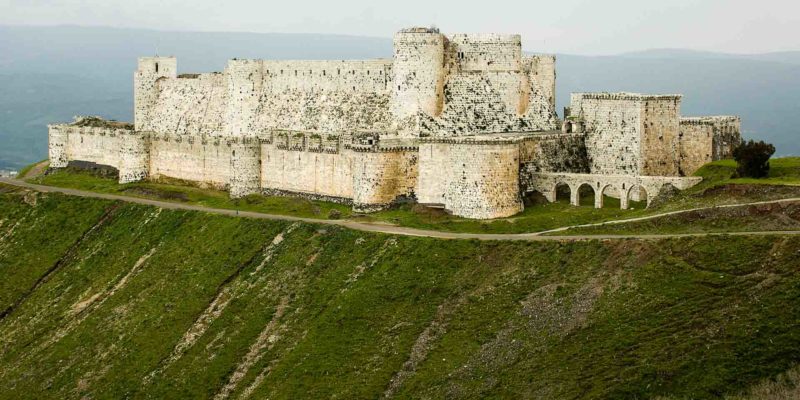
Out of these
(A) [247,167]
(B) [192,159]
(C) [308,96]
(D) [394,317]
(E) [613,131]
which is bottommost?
(D) [394,317]

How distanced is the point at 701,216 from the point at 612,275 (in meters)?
7.73

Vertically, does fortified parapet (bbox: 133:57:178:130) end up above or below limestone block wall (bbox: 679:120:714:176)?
above

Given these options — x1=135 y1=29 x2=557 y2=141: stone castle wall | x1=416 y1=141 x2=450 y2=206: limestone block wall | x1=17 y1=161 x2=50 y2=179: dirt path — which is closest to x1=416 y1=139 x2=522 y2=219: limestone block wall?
x1=416 y1=141 x2=450 y2=206: limestone block wall

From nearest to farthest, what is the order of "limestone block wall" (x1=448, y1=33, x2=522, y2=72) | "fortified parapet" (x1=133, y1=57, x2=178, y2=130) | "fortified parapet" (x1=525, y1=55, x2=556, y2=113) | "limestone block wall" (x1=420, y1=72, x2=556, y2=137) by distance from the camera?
1. "limestone block wall" (x1=420, y1=72, x2=556, y2=137)
2. "limestone block wall" (x1=448, y1=33, x2=522, y2=72)
3. "fortified parapet" (x1=525, y1=55, x2=556, y2=113)
4. "fortified parapet" (x1=133, y1=57, x2=178, y2=130)

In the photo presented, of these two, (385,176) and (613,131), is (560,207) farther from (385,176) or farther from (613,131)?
(385,176)

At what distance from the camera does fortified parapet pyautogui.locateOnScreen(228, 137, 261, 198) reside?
75938mm

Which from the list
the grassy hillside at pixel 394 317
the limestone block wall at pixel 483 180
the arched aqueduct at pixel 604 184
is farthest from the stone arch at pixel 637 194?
the grassy hillside at pixel 394 317

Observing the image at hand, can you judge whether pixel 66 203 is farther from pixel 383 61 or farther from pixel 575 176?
pixel 575 176

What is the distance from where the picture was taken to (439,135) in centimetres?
6894

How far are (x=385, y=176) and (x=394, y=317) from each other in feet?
51.0

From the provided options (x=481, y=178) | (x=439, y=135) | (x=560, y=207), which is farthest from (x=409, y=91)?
(x=560, y=207)

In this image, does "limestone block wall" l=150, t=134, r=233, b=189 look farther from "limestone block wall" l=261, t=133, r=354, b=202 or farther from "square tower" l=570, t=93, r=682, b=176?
"square tower" l=570, t=93, r=682, b=176

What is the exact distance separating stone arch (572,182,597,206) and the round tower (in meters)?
9.15

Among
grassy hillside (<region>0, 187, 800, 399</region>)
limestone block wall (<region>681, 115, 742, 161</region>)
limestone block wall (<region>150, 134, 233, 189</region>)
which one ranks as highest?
limestone block wall (<region>681, 115, 742, 161</region>)
